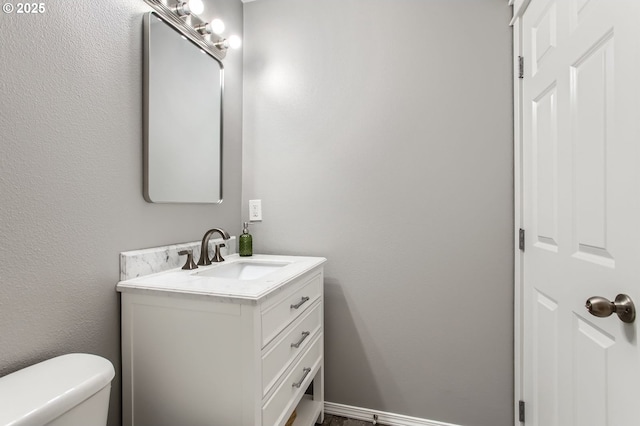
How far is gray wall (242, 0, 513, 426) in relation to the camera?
1.58 m

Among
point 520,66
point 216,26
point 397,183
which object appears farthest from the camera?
point 397,183

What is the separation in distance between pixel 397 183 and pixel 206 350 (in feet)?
3.85

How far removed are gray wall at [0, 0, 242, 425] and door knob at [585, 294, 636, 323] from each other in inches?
56.0

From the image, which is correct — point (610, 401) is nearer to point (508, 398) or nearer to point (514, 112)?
point (508, 398)

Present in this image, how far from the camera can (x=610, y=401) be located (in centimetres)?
79

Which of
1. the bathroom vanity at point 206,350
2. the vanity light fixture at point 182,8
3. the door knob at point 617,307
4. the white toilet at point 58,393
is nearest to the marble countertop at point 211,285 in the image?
the bathroom vanity at point 206,350

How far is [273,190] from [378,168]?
614 millimetres

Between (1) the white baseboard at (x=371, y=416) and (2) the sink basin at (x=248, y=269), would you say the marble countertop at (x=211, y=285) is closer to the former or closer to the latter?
(2) the sink basin at (x=248, y=269)

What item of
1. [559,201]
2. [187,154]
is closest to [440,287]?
[559,201]

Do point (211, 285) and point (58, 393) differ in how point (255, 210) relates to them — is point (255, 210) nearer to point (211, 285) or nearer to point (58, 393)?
point (211, 285)

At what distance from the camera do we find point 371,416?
1733 millimetres

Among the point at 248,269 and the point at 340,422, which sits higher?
the point at 248,269

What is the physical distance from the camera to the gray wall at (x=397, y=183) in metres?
1.58

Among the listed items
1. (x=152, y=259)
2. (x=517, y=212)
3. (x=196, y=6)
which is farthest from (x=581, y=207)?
(x=196, y=6)
